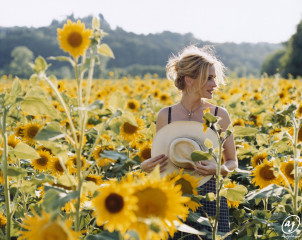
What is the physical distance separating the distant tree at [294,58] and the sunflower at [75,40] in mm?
22966

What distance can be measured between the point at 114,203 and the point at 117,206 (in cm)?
1

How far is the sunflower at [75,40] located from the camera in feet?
3.10

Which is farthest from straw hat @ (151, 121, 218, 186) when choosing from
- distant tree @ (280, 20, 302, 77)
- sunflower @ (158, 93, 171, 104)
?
distant tree @ (280, 20, 302, 77)

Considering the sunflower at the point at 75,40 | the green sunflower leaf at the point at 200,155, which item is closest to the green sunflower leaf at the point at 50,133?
the sunflower at the point at 75,40

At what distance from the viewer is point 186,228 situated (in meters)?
0.96

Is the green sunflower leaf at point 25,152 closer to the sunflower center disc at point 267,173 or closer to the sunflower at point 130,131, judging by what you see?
the sunflower center disc at point 267,173

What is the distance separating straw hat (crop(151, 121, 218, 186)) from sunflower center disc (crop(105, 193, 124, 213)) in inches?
37.0

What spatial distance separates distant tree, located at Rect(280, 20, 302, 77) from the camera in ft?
74.1

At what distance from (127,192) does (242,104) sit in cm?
397

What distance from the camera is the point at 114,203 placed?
2.67ft

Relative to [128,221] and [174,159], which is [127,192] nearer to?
[128,221]

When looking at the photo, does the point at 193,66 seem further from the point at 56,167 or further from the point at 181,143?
the point at 56,167

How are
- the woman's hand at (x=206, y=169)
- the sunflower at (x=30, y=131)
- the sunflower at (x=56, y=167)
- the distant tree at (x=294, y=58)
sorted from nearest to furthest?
the woman's hand at (x=206, y=169) < the sunflower at (x=56, y=167) < the sunflower at (x=30, y=131) < the distant tree at (x=294, y=58)

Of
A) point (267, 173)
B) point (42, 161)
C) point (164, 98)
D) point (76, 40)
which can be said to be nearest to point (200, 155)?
point (76, 40)
